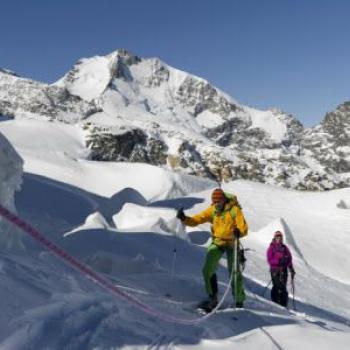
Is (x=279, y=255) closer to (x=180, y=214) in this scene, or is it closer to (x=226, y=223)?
(x=226, y=223)

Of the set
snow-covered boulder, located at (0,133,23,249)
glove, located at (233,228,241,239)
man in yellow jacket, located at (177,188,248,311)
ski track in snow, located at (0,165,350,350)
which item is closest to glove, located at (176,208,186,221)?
man in yellow jacket, located at (177,188,248,311)

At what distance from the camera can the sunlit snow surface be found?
5.43 metres

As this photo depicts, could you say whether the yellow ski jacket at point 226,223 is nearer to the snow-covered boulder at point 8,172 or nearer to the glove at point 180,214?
the glove at point 180,214

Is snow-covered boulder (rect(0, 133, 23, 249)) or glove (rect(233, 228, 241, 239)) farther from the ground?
snow-covered boulder (rect(0, 133, 23, 249))

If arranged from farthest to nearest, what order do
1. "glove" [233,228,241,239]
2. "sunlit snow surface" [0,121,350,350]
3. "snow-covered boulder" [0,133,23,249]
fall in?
"snow-covered boulder" [0,133,23,249] → "glove" [233,228,241,239] → "sunlit snow surface" [0,121,350,350]

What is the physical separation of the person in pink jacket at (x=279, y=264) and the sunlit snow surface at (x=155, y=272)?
0.68m

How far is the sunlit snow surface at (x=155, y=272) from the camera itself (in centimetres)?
543

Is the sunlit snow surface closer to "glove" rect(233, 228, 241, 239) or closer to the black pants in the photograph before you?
the black pants

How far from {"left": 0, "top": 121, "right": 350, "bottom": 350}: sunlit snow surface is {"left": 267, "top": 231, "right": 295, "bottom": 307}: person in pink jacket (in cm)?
68

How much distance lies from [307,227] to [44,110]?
12616 centimetres

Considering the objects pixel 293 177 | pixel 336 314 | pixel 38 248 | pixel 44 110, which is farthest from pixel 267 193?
pixel 44 110

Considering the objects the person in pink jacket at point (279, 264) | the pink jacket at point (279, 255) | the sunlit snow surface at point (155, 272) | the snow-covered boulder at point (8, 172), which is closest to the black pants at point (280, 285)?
the person in pink jacket at point (279, 264)

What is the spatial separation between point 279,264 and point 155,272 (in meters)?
3.07

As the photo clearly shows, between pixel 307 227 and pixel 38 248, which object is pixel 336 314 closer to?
pixel 38 248
